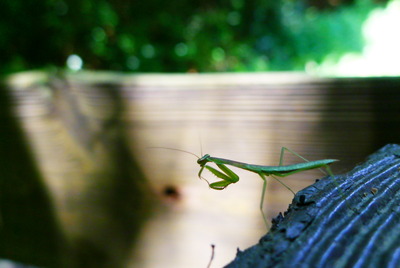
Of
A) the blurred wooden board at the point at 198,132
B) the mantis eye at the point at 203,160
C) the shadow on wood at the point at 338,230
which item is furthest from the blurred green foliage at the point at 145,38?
the shadow on wood at the point at 338,230

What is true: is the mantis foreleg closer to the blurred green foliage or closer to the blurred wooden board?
the blurred wooden board

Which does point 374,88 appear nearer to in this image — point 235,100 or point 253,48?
point 235,100

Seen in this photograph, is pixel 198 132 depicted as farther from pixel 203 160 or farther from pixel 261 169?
pixel 261 169

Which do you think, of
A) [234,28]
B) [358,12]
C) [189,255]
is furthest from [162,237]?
[358,12]

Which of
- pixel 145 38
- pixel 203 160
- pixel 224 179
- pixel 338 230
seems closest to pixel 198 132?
pixel 203 160

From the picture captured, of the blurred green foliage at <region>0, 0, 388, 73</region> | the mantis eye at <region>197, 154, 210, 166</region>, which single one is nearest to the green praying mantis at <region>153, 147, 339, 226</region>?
the mantis eye at <region>197, 154, 210, 166</region>

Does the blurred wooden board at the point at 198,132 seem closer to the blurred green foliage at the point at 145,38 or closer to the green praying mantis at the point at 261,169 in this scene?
the green praying mantis at the point at 261,169
